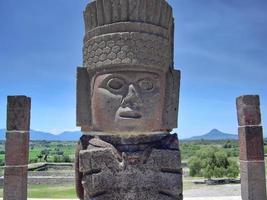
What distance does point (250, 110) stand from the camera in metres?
10.5

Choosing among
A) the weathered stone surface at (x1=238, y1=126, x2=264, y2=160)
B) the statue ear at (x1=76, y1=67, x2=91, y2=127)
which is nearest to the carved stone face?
the statue ear at (x1=76, y1=67, x2=91, y2=127)

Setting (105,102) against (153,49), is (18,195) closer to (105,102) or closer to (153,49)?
(105,102)

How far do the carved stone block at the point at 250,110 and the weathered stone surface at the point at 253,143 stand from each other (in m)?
0.19

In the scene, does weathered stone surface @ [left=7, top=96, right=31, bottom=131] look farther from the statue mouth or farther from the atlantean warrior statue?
the statue mouth

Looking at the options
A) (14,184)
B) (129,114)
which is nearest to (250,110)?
(14,184)

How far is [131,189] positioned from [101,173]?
16.4 inches

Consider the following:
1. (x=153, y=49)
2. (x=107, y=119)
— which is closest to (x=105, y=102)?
(x=107, y=119)

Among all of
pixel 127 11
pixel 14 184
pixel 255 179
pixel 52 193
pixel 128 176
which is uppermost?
pixel 127 11

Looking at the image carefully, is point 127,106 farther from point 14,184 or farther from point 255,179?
point 255,179

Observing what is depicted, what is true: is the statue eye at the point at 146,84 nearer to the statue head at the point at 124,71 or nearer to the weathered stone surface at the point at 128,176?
the statue head at the point at 124,71

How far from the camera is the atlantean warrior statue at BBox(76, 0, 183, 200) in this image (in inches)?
166

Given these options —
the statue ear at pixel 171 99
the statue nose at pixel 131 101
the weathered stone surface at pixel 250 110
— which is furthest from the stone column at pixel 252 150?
the statue nose at pixel 131 101

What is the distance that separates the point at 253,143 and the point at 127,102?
7.16 m

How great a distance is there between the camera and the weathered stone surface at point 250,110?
414 inches
